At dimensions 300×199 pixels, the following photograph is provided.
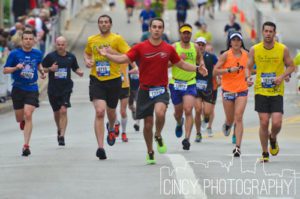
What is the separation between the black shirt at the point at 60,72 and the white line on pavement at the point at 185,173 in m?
3.25

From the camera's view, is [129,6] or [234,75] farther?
[129,6]

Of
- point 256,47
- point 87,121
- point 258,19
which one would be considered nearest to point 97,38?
point 256,47

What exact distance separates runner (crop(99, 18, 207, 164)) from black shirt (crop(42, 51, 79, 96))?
13.6 feet

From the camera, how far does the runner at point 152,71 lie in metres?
17.3

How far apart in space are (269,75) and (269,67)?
11cm

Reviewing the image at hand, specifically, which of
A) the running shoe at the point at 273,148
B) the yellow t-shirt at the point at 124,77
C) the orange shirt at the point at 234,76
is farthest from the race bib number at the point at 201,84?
the running shoe at the point at 273,148

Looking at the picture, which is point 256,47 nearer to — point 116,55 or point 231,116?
point 116,55

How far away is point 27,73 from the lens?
2006 centimetres

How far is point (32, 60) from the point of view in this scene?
20.1m

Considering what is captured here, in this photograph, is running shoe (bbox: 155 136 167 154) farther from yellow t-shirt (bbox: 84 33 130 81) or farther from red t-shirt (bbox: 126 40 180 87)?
yellow t-shirt (bbox: 84 33 130 81)

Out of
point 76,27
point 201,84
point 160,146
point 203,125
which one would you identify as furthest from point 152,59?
point 76,27

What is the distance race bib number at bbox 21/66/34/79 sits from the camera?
20031mm

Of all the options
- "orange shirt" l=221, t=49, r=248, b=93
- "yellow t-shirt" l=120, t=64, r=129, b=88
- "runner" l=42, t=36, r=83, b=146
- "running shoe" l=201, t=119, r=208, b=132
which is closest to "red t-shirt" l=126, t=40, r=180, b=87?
"orange shirt" l=221, t=49, r=248, b=93

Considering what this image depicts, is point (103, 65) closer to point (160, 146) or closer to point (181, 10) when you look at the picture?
point (160, 146)
